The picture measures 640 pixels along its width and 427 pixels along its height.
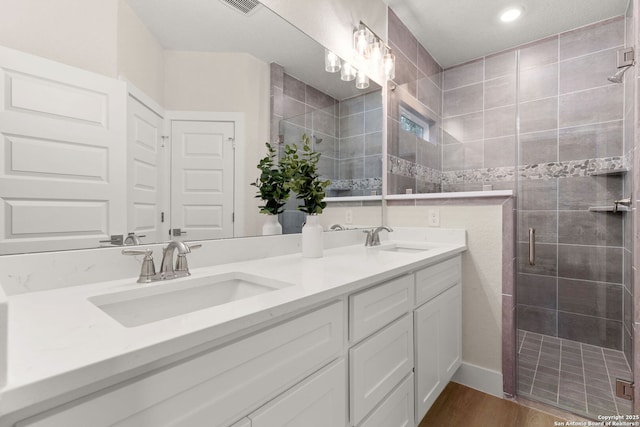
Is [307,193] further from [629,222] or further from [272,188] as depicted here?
[629,222]

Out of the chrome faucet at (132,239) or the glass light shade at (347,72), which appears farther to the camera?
the glass light shade at (347,72)

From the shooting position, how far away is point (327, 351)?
803 mm

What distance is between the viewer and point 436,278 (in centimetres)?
148

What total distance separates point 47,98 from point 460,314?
78.8 inches

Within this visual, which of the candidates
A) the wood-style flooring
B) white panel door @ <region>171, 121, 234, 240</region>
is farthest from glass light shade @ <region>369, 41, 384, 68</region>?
the wood-style flooring

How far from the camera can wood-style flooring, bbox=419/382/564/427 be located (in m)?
1.49

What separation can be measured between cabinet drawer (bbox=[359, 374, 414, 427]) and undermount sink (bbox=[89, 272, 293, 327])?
21.7 inches

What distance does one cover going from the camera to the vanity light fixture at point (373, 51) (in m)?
1.98

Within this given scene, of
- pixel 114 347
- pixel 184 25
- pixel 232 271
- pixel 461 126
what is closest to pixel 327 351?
pixel 232 271

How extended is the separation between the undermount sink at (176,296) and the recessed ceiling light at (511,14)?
8.54 feet

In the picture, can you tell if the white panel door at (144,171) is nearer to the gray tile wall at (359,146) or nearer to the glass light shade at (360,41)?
the gray tile wall at (359,146)

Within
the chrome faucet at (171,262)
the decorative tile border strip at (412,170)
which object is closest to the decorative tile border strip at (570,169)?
the decorative tile border strip at (412,170)

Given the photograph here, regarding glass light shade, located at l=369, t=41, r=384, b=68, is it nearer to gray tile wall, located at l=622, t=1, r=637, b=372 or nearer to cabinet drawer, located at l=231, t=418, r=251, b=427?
gray tile wall, located at l=622, t=1, r=637, b=372

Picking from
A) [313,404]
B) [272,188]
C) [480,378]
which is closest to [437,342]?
[480,378]
